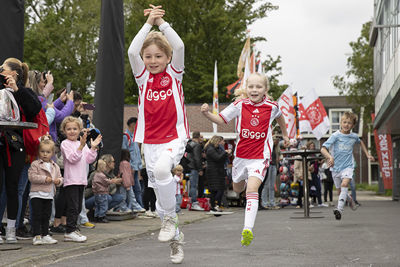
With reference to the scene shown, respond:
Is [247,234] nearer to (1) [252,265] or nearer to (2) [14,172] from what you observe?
(1) [252,265]

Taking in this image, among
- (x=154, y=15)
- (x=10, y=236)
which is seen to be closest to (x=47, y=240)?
(x=10, y=236)

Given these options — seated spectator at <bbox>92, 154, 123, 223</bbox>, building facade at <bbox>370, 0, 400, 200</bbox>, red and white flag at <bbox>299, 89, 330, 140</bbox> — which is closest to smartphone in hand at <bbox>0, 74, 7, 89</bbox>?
seated spectator at <bbox>92, 154, 123, 223</bbox>

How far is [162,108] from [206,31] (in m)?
35.2

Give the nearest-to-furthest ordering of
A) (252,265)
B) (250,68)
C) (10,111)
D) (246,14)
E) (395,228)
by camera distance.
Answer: (252,265)
(10,111)
(395,228)
(250,68)
(246,14)

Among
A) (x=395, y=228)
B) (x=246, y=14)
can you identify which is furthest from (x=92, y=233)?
(x=246, y=14)

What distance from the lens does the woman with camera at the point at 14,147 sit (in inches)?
307

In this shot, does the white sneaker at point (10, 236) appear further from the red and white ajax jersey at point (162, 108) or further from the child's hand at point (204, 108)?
the child's hand at point (204, 108)

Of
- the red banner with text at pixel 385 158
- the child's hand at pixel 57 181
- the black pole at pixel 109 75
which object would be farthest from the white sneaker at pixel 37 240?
the red banner with text at pixel 385 158

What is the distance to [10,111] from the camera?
7.38m

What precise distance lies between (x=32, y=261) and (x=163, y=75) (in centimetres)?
220

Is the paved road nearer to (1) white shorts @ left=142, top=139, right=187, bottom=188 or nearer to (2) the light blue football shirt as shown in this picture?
(1) white shorts @ left=142, top=139, right=187, bottom=188

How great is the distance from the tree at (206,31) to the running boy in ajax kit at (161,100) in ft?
110

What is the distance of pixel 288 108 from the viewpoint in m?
22.3

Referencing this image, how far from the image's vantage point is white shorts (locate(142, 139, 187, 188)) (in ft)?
21.5
